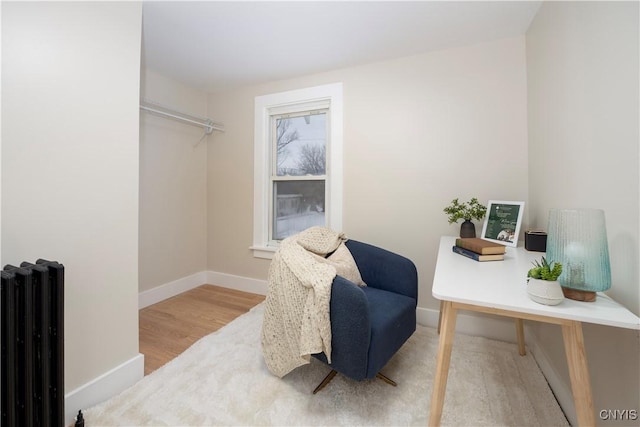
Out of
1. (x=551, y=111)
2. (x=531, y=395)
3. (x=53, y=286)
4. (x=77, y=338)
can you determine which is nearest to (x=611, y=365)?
(x=531, y=395)

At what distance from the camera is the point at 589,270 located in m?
0.85

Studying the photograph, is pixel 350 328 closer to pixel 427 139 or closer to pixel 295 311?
pixel 295 311

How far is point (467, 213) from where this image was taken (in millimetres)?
1959

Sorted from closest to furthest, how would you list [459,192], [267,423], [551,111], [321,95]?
[267,423] < [551,111] < [459,192] < [321,95]

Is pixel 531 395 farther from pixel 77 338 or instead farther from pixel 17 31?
pixel 17 31

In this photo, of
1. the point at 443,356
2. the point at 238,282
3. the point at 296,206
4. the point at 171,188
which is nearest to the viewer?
the point at 443,356

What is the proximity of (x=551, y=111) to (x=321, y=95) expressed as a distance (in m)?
1.75

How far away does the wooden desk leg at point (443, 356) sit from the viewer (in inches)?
37.9

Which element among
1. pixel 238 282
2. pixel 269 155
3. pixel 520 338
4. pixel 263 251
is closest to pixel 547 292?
pixel 520 338

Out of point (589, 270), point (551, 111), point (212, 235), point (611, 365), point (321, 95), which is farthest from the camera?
point (212, 235)

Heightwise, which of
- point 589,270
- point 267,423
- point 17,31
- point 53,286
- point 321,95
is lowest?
point 267,423

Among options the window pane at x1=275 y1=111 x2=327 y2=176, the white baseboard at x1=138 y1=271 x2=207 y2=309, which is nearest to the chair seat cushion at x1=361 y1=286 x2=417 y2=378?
the window pane at x1=275 y1=111 x2=327 y2=176

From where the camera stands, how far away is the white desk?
78 cm

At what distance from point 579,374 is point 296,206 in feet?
7.85
